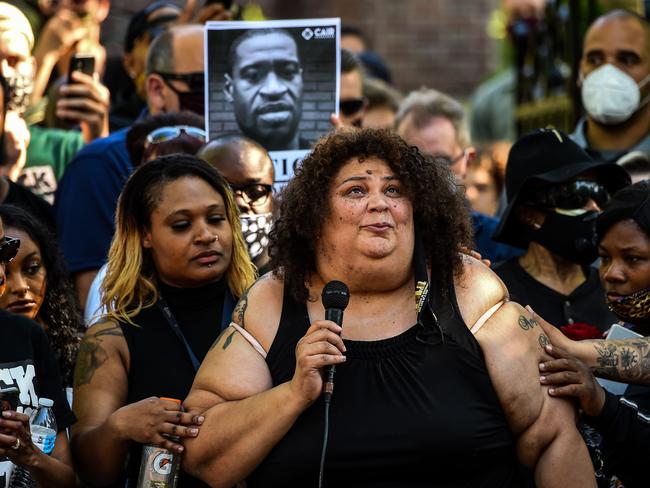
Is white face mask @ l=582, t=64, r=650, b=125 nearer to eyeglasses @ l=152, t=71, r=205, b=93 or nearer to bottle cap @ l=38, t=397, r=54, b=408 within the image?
eyeglasses @ l=152, t=71, r=205, b=93

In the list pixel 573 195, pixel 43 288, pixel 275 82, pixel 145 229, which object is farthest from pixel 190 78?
pixel 573 195

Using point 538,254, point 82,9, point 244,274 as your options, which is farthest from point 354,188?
point 82,9

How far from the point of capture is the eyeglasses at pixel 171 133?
277 inches

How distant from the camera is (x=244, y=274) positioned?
600 centimetres

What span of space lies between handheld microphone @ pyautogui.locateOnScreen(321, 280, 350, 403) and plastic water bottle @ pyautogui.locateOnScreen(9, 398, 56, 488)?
1.07 m

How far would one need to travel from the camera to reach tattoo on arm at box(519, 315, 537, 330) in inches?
203

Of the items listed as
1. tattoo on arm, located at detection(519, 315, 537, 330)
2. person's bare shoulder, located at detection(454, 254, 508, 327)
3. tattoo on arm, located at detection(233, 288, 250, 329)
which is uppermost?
person's bare shoulder, located at detection(454, 254, 508, 327)

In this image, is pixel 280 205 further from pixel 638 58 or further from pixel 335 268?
pixel 638 58

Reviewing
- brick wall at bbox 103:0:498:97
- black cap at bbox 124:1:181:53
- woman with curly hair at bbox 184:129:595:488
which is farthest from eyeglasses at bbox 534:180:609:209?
brick wall at bbox 103:0:498:97

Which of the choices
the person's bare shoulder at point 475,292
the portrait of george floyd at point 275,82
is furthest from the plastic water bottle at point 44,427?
the portrait of george floyd at point 275,82

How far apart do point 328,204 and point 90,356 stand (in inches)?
46.2

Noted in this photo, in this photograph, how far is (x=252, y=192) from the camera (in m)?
6.67

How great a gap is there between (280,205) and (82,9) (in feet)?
13.4

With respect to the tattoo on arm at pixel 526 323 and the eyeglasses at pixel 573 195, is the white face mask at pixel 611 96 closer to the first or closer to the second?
the eyeglasses at pixel 573 195
